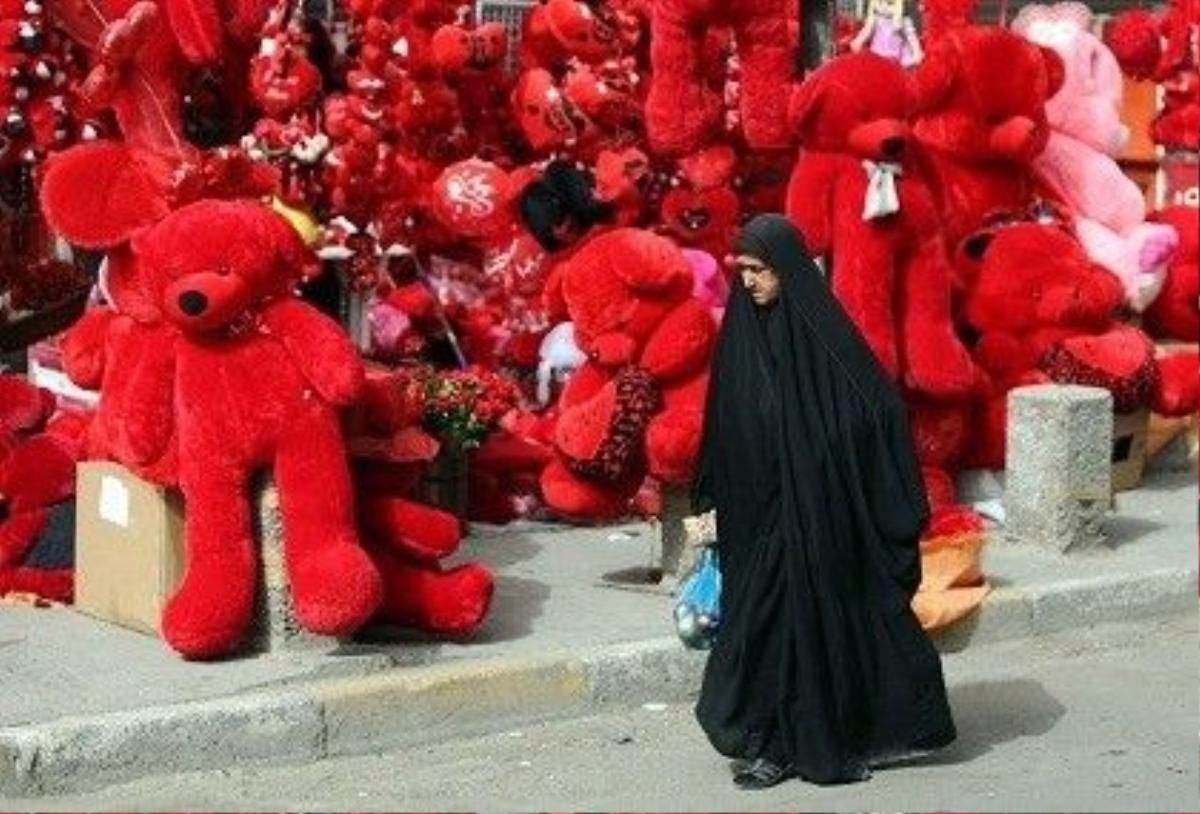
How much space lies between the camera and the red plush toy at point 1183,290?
12625 millimetres

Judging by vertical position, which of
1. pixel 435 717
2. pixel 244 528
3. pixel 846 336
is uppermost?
pixel 846 336

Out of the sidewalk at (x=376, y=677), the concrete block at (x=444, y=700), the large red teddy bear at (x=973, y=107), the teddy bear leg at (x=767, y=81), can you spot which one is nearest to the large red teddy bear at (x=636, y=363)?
the sidewalk at (x=376, y=677)

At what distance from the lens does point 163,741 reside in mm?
7414

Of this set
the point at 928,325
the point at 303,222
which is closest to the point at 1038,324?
the point at 928,325

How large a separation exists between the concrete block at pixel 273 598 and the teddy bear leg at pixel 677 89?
125 inches

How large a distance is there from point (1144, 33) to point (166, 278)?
6.37 m

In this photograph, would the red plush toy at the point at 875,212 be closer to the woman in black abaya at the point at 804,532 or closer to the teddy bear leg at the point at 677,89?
the teddy bear leg at the point at 677,89

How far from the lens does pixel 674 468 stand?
361 inches

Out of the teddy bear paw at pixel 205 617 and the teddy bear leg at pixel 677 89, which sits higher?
the teddy bear leg at pixel 677 89

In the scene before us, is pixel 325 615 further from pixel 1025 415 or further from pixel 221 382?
pixel 1025 415

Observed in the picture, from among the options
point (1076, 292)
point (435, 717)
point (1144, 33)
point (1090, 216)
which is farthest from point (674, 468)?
point (1144, 33)

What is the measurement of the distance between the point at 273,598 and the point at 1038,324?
14.5 feet

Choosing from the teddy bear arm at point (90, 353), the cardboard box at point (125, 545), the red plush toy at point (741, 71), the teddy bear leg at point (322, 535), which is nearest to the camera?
the teddy bear leg at point (322, 535)

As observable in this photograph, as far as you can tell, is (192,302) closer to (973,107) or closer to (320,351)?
(320,351)
